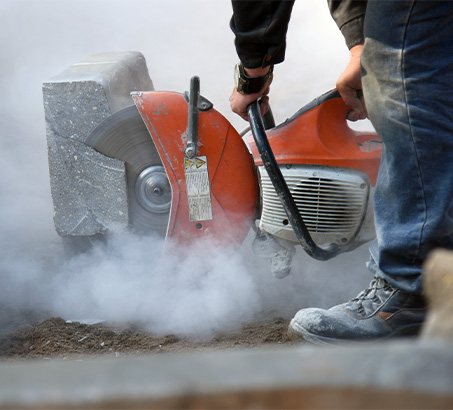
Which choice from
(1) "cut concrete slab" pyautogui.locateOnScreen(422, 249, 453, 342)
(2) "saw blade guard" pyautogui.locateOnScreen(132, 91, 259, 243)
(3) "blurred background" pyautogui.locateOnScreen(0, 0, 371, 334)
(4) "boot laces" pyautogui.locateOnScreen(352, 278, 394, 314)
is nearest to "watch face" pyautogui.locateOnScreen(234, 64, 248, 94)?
(2) "saw blade guard" pyautogui.locateOnScreen(132, 91, 259, 243)

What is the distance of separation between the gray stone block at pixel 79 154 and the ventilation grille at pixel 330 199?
3.12 feet

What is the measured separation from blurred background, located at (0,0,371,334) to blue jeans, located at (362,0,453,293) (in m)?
0.91

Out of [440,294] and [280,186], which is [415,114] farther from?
[440,294]

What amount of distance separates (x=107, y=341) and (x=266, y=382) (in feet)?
5.71

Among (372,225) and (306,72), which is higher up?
(306,72)

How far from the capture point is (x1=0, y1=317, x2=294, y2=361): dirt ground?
1.93 metres

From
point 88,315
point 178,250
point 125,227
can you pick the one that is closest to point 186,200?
point 178,250

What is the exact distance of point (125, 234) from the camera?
8.45 feet

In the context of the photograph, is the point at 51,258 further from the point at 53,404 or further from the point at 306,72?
the point at 306,72

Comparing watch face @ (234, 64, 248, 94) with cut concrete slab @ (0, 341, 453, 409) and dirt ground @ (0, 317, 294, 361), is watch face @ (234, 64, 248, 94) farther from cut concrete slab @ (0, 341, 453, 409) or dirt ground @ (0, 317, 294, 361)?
cut concrete slab @ (0, 341, 453, 409)

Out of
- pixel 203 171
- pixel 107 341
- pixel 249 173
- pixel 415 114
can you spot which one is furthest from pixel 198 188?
pixel 415 114

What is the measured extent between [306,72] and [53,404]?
527cm

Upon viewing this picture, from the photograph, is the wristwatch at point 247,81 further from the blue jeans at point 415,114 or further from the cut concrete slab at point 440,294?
the cut concrete slab at point 440,294

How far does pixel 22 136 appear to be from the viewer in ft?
13.7
